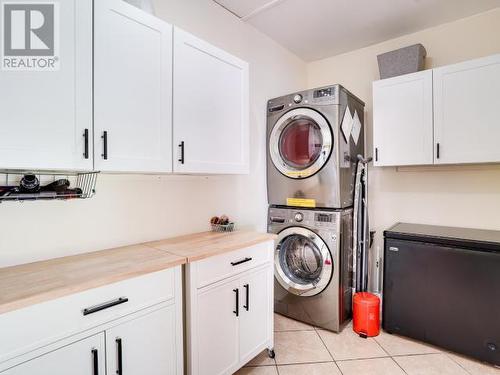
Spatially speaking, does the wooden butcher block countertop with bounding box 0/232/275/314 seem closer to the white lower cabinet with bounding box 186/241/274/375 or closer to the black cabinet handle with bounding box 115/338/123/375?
the white lower cabinet with bounding box 186/241/274/375

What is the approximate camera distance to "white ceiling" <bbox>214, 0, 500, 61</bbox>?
7.30ft

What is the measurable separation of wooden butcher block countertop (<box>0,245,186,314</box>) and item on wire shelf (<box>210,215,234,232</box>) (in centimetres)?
63

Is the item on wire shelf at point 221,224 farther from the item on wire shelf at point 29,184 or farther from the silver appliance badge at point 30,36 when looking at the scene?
the silver appliance badge at point 30,36

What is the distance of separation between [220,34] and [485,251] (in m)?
2.49

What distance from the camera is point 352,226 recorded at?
2.45 metres

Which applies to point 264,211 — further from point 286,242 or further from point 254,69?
point 254,69

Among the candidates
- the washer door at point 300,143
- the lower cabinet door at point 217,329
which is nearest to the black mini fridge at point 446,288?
the washer door at point 300,143

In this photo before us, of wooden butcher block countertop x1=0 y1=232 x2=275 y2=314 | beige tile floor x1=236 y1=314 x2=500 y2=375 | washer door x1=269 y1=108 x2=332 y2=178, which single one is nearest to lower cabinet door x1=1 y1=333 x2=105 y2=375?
wooden butcher block countertop x1=0 y1=232 x2=275 y2=314

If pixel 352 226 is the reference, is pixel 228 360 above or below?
below

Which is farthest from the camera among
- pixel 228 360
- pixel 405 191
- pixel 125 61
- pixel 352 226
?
pixel 405 191

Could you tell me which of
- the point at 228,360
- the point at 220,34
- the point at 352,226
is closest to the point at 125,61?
the point at 220,34

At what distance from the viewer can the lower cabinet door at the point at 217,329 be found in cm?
147

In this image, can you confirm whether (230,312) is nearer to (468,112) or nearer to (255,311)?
(255,311)

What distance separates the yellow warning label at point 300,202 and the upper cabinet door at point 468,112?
3.35 ft
